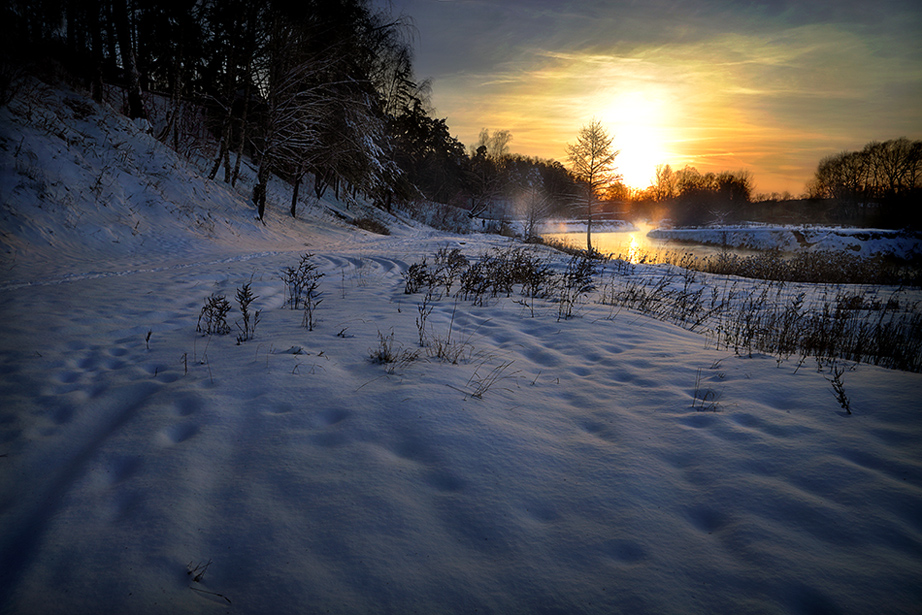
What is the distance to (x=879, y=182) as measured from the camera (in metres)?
43.4

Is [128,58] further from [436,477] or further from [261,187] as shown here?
[436,477]

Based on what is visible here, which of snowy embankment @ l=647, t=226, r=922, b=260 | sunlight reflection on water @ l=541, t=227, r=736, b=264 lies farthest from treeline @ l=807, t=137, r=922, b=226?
sunlight reflection on water @ l=541, t=227, r=736, b=264

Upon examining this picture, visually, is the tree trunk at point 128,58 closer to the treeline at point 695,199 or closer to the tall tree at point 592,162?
the tall tree at point 592,162

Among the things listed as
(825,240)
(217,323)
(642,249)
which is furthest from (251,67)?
(825,240)

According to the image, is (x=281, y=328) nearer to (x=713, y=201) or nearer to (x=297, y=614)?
(x=297, y=614)

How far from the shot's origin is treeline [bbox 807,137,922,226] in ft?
109

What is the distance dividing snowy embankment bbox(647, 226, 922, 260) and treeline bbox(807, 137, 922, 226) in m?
8.27

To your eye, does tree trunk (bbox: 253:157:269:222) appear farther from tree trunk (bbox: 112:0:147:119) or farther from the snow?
the snow

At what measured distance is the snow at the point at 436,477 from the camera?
4.77 feet

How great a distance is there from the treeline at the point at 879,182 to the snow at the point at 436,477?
39.3 meters

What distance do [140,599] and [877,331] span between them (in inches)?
286

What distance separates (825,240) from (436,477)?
108ft

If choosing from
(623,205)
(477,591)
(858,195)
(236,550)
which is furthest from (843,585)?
(623,205)

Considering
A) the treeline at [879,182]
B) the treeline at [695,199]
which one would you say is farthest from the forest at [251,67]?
the treeline at [695,199]
